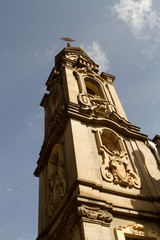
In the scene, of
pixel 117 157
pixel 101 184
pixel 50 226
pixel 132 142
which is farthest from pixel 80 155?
pixel 132 142

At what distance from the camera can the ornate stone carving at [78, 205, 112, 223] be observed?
9.16m

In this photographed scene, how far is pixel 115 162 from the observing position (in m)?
13.1

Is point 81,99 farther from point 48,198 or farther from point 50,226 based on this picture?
point 50,226

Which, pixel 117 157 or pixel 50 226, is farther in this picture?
pixel 117 157

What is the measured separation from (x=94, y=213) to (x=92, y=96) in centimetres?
1012

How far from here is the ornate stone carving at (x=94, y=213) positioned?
30.0 ft

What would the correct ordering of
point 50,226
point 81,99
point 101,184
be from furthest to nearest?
point 81,99 → point 50,226 → point 101,184

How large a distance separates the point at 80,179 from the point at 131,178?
3.42 metres

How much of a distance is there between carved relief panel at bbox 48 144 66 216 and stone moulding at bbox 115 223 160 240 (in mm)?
3121

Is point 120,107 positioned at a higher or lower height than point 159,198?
higher

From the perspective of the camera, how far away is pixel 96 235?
8.77 m

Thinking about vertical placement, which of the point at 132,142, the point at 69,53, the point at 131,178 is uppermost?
the point at 69,53

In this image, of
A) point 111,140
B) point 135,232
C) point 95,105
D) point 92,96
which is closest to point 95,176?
point 135,232

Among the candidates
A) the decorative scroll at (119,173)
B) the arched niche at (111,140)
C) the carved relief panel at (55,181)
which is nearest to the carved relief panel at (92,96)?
the arched niche at (111,140)
